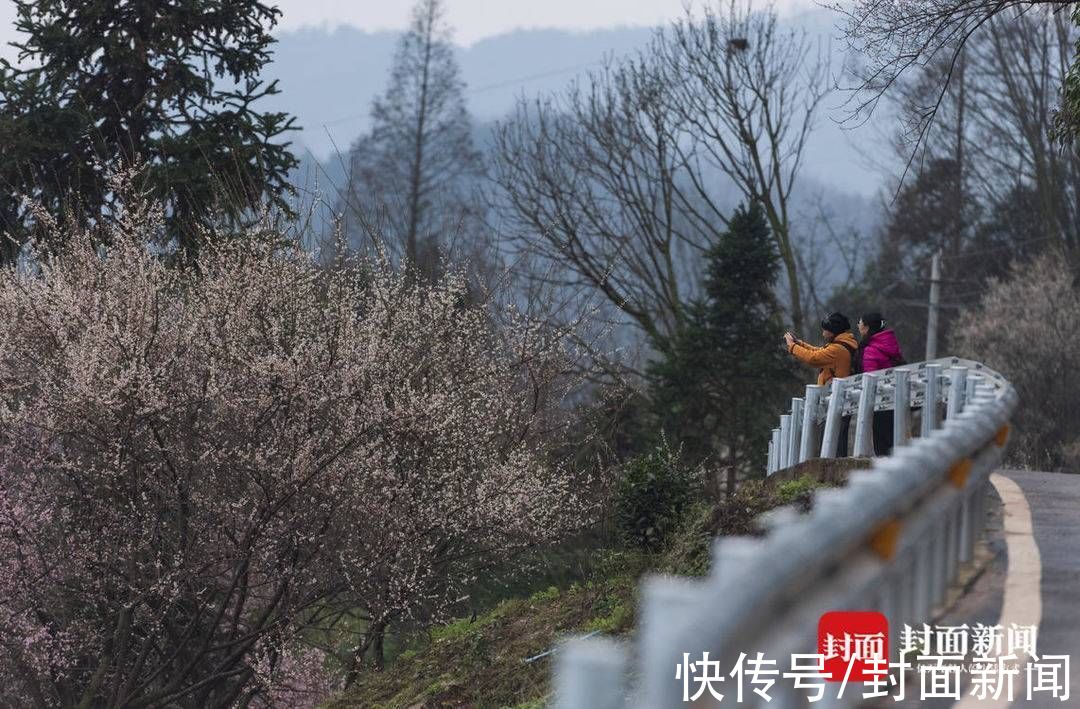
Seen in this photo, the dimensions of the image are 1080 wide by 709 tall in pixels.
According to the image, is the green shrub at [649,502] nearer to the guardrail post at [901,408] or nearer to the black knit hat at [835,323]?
the black knit hat at [835,323]

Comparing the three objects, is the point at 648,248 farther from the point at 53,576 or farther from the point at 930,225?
the point at 53,576

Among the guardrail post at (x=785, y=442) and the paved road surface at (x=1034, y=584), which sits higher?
the paved road surface at (x=1034, y=584)

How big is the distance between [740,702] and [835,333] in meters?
13.3

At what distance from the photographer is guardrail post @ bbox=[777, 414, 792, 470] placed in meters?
18.8

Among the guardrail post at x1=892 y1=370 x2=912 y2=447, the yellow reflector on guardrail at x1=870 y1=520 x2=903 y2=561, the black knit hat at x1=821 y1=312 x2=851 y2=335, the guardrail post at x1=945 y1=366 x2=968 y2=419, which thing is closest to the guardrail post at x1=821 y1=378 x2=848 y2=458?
the black knit hat at x1=821 y1=312 x2=851 y2=335

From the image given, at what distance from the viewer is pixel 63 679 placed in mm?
19016

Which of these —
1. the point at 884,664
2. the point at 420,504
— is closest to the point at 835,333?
the point at 420,504

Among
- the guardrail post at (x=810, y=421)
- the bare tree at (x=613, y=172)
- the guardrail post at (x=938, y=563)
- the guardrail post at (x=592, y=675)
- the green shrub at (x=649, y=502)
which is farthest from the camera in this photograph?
the bare tree at (x=613, y=172)

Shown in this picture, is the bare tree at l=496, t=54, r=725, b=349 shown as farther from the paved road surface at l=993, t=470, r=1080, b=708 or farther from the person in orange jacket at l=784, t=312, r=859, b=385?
the paved road surface at l=993, t=470, r=1080, b=708

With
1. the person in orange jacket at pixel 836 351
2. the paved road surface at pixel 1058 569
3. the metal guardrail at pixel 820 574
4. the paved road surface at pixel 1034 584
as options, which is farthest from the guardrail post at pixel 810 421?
the metal guardrail at pixel 820 574

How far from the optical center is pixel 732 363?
3494 cm

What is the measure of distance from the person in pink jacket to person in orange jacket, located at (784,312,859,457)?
0.56 feet

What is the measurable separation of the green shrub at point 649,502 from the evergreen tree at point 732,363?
13491 millimetres

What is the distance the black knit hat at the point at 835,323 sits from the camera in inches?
643
